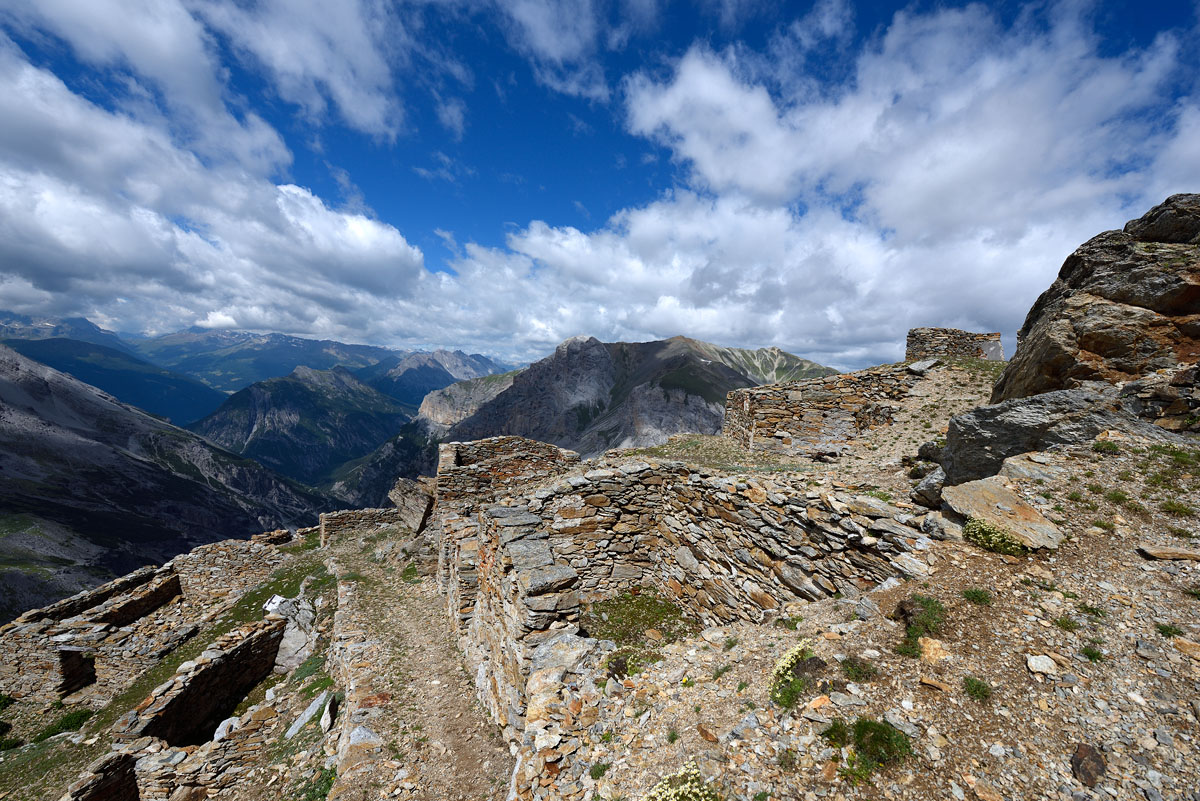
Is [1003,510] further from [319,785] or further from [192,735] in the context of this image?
[192,735]

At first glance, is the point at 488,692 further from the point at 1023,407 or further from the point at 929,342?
the point at 929,342

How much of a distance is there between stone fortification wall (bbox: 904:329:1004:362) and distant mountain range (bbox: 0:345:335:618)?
8276 cm

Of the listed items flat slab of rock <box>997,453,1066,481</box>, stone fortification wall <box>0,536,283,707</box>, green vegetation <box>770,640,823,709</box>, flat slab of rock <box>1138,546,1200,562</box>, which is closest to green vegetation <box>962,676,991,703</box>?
green vegetation <box>770,640,823,709</box>

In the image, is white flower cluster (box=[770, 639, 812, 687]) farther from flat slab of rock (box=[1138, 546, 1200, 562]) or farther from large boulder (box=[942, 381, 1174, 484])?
large boulder (box=[942, 381, 1174, 484])

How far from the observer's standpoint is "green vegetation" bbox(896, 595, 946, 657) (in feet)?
18.0

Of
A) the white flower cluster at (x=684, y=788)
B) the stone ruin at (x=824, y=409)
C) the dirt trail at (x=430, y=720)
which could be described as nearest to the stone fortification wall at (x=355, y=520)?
the dirt trail at (x=430, y=720)

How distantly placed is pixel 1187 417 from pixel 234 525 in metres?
182

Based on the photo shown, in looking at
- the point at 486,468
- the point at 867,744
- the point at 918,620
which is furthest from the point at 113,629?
the point at 918,620

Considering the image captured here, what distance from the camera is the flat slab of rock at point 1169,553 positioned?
5531 mm

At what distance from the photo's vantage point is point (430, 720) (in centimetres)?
983

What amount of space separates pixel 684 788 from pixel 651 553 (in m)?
→ 7.54

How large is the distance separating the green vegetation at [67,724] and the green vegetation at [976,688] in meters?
29.6

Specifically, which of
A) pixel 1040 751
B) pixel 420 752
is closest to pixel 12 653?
pixel 420 752

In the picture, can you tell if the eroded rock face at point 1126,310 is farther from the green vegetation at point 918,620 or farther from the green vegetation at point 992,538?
the green vegetation at point 918,620
